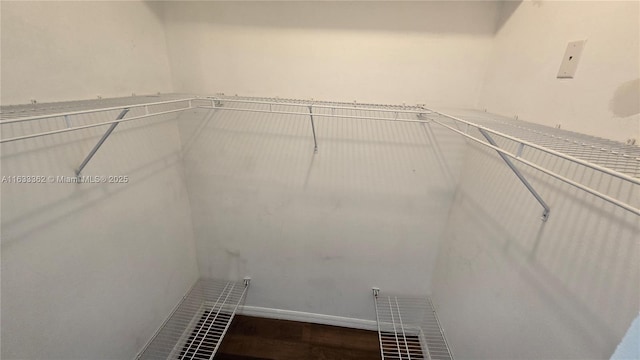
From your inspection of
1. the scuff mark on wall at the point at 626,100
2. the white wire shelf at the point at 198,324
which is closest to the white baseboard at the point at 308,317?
the white wire shelf at the point at 198,324

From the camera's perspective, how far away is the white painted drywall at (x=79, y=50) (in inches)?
31.5

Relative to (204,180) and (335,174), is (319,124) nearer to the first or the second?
(335,174)

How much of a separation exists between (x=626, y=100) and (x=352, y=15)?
110 centimetres

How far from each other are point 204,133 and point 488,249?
1683mm

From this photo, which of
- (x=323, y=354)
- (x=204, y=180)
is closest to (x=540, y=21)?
(x=204, y=180)

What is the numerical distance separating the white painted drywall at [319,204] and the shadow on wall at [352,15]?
1.52 ft

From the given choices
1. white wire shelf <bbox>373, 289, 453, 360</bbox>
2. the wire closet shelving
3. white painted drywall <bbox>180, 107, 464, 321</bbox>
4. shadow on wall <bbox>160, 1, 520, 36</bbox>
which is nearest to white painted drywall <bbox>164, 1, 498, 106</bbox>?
shadow on wall <bbox>160, 1, 520, 36</bbox>

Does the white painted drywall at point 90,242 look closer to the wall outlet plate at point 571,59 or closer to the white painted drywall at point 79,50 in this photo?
the white painted drywall at point 79,50

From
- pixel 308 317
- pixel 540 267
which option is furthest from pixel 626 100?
pixel 308 317

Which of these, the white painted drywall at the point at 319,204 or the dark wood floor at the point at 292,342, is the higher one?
the white painted drywall at the point at 319,204

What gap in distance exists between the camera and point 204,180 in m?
1.69

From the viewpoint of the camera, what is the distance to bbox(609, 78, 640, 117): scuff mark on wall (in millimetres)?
655

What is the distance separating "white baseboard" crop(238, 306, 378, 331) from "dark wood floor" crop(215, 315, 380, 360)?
28 mm

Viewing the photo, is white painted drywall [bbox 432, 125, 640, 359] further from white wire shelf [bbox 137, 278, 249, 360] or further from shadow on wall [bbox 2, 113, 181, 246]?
shadow on wall [bbox 2, 113, 181, 246]
